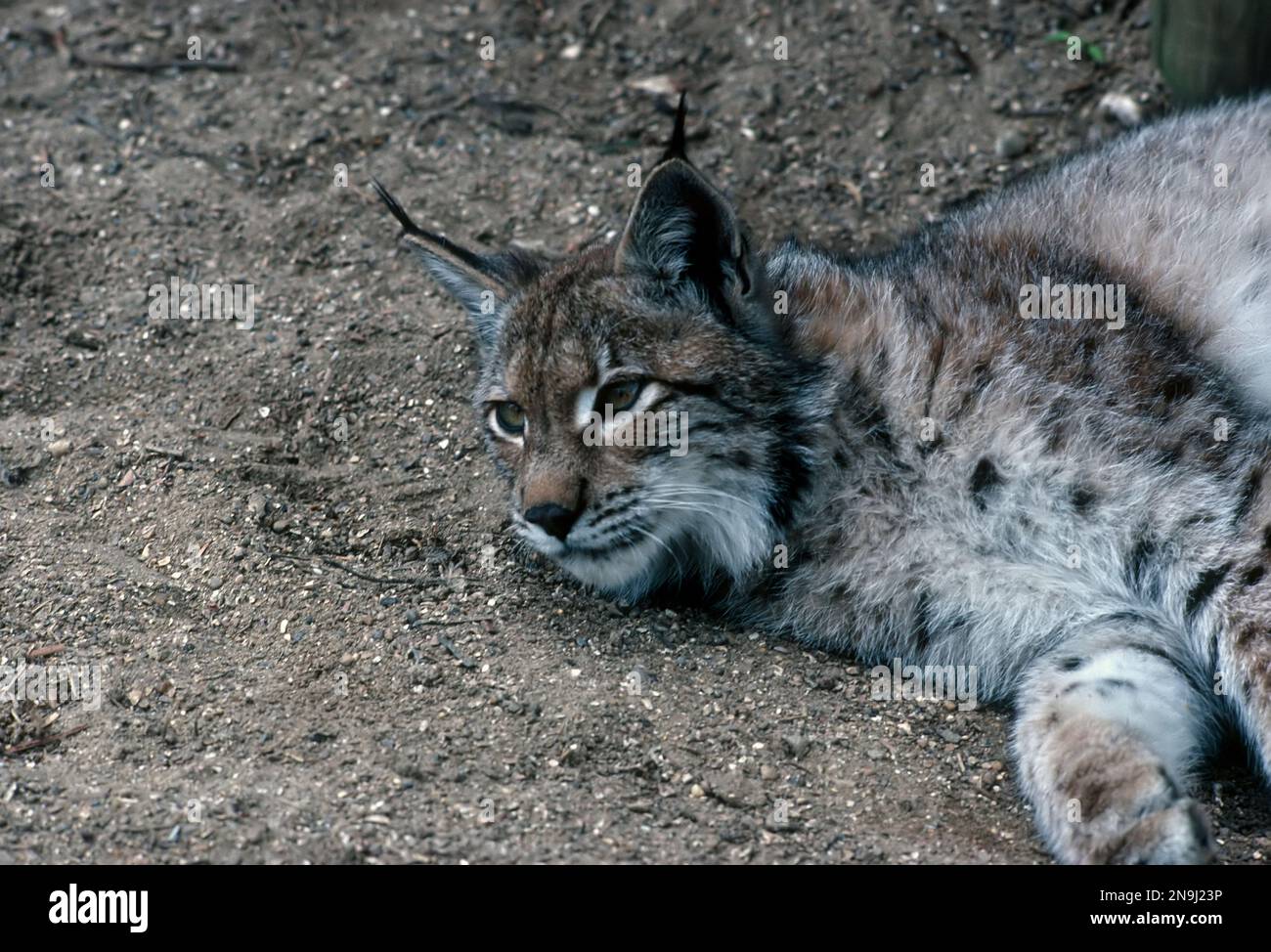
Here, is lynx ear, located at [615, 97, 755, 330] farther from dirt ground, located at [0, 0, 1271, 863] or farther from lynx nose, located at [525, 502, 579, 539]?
dirt ground, located at [0, 0, 1271, 863]

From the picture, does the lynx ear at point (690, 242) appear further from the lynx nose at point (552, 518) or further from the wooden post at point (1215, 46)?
the wooden post at point (1215, 46)

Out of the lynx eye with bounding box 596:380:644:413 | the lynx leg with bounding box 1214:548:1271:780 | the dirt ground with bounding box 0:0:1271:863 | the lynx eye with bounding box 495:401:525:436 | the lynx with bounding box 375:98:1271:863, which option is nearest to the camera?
the dirt ground with bounding box 0:0:1271:863

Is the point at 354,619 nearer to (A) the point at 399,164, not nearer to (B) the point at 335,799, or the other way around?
(B) the point at 335,799

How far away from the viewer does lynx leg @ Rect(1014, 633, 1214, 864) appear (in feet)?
12.2

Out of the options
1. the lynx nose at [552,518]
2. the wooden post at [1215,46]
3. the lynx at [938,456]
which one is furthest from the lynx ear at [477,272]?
the wooden post at [1215,46]

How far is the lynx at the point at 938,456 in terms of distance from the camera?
424 cm

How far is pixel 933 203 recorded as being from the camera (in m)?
6.62

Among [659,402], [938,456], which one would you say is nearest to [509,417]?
[659,402]

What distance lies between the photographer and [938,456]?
14.8ft

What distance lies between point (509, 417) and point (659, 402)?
591mm

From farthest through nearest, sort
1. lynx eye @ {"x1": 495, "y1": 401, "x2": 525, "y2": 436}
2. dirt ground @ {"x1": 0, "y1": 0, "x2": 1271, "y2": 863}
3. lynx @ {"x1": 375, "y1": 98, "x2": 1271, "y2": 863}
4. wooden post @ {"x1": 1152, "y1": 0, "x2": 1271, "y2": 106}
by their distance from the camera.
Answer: wooden post @ {"x1": 1152, "y1": 0, "x2": 1271, "y2": 106}
lynx eye @ {"x1": 495, "y1": 401, "x2": 525, "y2": 436}
lynx @ {"x1": 375, "y1": 98, "x2": 1271, "y2": 863}
dirt ground @ {"x1": 0, "y1": 0, "x2": 1271, "y2": 863}

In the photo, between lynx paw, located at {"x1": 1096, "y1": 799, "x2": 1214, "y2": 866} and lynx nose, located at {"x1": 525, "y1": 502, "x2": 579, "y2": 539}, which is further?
lynx nose, located at {"x1": 525, "y1": 502, "x2": 579, "y2": 539}

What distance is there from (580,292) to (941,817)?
1951 mm

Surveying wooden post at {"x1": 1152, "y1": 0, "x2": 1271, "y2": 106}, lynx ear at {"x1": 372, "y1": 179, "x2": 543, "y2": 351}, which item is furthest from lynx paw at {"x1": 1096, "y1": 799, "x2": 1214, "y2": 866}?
wooden post at {"x1": 1152, "y1": 0, "x2": 1271, "y2": 106}
